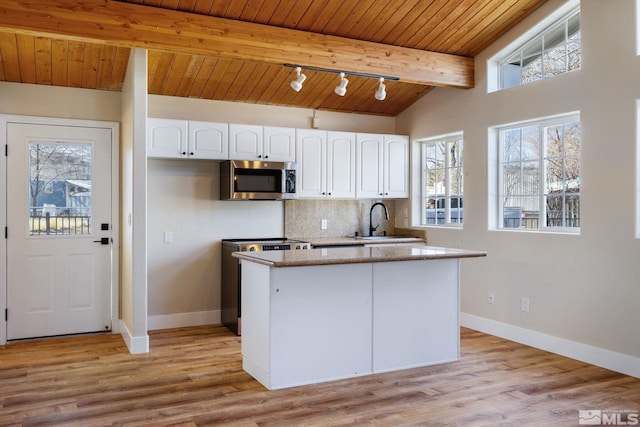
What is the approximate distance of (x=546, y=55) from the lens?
15.3ft

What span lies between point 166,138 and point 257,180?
97cm

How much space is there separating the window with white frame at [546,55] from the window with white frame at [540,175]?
0.44 meters

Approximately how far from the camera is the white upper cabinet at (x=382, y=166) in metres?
5.92

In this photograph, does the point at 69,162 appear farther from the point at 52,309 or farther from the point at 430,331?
the point at 430,331

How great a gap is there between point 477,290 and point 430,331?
1.44 meters

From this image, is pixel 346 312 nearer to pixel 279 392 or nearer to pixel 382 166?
pixel 279 392

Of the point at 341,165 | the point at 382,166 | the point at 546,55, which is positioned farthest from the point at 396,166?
the point at 546,55

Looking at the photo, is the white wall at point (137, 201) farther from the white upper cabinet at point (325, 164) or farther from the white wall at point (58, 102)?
the white upper cabinet at point (325, 164)

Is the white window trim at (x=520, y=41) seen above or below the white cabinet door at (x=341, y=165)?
above

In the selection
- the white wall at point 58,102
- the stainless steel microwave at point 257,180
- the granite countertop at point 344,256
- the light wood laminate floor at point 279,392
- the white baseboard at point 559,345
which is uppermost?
the white wall at point 58,102

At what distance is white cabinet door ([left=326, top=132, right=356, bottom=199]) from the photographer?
5.75m

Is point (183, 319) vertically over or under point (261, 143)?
under

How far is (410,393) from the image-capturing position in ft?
11.2

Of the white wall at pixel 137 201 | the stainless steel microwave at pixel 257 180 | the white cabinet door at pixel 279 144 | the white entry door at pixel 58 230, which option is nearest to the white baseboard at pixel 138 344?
the white wall at pixel 137 201
